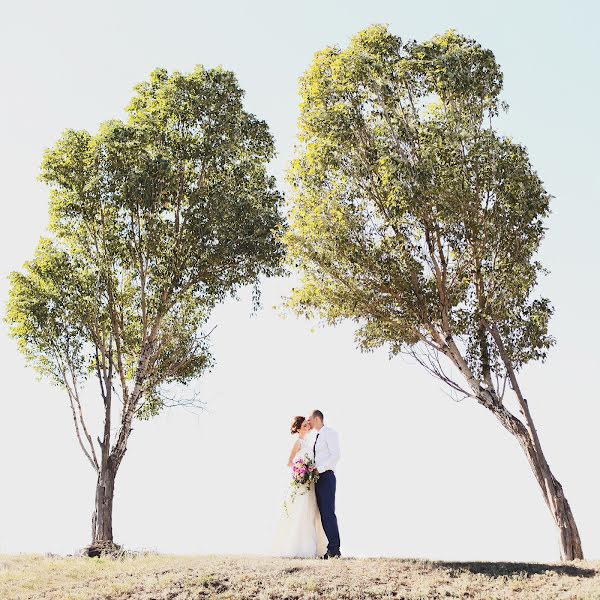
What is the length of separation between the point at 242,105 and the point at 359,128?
533cm

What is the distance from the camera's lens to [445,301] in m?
19.5

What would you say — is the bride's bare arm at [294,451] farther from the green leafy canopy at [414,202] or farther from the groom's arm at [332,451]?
the green leafy canopy at [414,202]

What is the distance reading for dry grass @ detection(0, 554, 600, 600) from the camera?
494 inches

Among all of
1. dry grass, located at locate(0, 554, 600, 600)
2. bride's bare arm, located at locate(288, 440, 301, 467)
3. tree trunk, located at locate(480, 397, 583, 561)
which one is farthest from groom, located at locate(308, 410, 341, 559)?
tree trunk, located at locate(480, 397, 583, 561)

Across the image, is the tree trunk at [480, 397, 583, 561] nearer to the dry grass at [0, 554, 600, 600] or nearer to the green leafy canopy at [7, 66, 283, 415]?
the dry grass at [0, 554, 600, 600]

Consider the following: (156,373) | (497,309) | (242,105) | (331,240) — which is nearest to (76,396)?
(156,373)

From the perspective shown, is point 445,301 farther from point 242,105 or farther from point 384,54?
point 242,105

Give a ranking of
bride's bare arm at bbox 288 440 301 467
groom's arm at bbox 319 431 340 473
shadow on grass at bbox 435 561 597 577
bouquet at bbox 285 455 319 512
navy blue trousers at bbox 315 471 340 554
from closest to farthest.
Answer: shadow on grass at bbox 435 561 597 577 < navy blue trousers at bbox 315 471 340 554 < groom's arm at bbox 319 431 340 473 < bouquet at bbox 285 455 319 512 < bride's bare arm at bbox 288 440 301 467

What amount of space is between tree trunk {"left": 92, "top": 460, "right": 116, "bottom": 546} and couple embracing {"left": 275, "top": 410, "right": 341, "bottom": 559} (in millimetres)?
6792

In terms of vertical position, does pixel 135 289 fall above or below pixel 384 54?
below

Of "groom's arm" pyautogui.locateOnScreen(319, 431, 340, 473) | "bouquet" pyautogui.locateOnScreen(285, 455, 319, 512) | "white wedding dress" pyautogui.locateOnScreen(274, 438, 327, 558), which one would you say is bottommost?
"white wedding dress" pyautogui.locateOnScreen(274, 438, 327, 558)

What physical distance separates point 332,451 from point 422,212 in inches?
288

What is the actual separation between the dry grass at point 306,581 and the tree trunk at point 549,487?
177 cm

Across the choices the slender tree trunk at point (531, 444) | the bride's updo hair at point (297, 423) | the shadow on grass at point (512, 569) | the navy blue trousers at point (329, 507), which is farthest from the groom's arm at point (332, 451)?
the slender tree trunk at point (531, 444)
